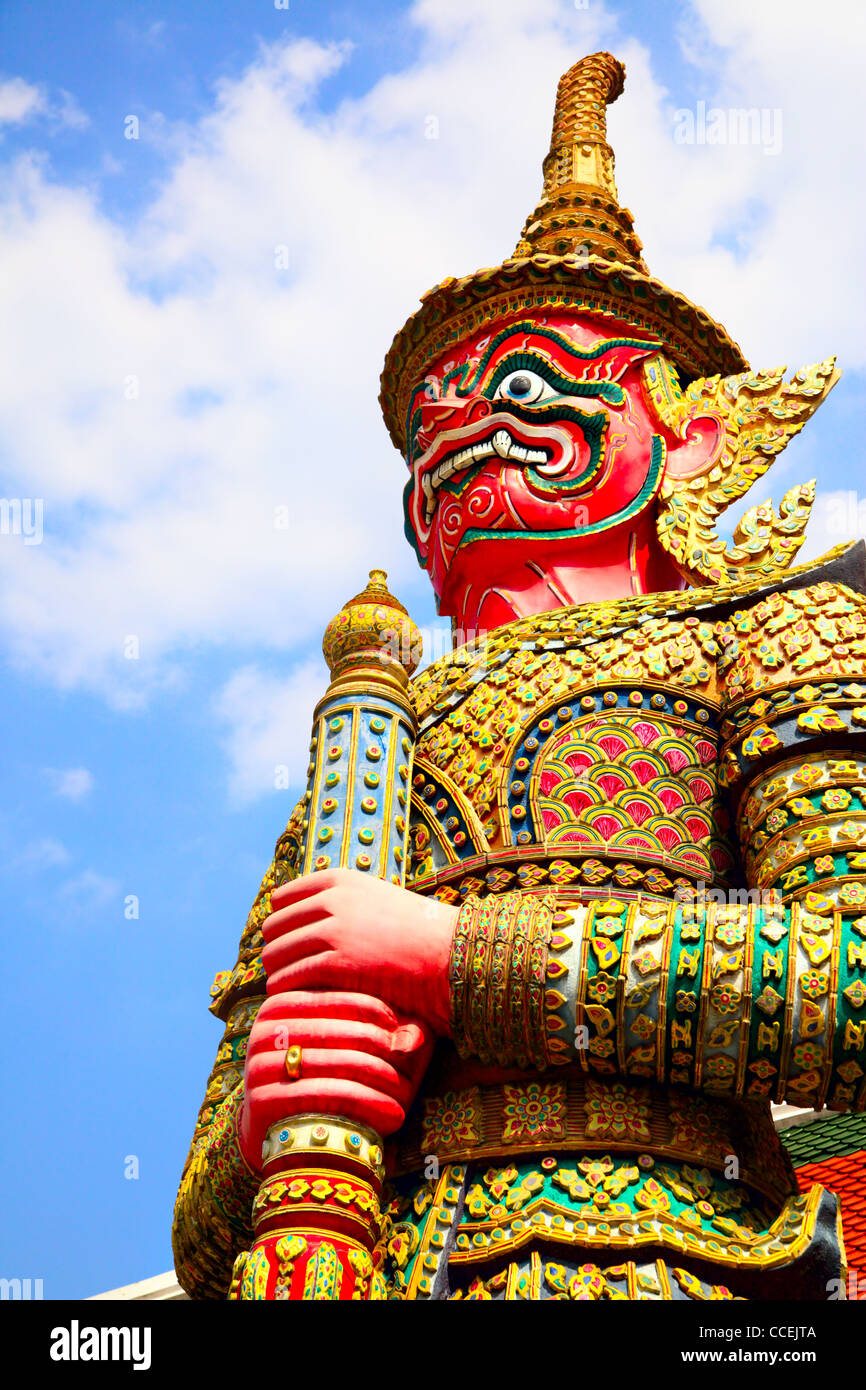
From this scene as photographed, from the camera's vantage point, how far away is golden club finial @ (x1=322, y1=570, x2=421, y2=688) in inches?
190

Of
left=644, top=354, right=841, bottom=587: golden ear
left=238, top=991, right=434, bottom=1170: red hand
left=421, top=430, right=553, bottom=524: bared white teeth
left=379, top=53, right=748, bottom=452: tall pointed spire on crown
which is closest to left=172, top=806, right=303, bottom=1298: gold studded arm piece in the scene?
left=238, top=991, right=434, bottom=1170: red hand

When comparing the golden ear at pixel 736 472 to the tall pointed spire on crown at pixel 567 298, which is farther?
the tall pointed spire on crown at pixel 567 298

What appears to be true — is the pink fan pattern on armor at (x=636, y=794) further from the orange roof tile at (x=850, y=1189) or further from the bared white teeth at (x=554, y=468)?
the orange roof tile at (x=850, y=1189)

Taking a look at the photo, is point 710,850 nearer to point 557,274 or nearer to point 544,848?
point 544,848

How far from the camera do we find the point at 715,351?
6.18m

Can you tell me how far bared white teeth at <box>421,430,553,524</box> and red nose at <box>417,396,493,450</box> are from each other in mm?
100

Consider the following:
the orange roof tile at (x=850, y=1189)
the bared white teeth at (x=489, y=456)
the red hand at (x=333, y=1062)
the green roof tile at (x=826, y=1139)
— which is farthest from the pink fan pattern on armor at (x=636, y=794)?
the green roof tile at (x=826, y=1139)

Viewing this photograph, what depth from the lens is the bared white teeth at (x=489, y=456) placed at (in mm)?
5551

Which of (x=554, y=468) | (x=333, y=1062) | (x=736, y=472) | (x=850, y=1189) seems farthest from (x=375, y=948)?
(x=850, y=1189)

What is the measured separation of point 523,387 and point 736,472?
85 centimetres

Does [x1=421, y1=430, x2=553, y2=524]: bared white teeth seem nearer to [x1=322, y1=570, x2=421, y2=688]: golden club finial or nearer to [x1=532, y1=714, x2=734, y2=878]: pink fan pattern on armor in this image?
[x1=322, y1=570, x2=421, y2=688]: golden club finial

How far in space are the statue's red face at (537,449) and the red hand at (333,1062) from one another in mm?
2076

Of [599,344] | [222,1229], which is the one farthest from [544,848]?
[599,344]

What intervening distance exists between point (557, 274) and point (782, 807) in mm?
2501
